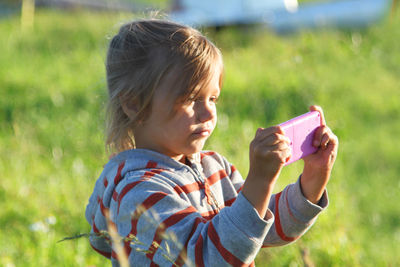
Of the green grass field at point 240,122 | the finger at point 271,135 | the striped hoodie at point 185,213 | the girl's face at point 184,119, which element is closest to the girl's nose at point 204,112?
the girl's face at point 184,119

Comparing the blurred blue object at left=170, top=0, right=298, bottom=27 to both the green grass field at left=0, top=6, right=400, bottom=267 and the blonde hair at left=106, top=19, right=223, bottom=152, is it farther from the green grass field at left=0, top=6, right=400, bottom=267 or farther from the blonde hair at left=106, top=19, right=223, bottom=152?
the blonde hair at left=106, top=19, right=223, bottom=152

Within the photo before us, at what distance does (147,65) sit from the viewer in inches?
79.3

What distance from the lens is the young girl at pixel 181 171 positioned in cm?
167

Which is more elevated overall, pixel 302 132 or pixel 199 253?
pixel 302 132

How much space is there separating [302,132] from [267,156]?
14.1 inches

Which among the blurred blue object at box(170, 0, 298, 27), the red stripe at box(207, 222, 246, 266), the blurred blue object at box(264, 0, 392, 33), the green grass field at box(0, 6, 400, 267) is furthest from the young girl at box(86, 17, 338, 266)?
the blurred blue object at box(170, 0, 298, 27)

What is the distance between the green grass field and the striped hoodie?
24 centimetres

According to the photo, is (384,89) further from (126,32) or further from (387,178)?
(126,32)

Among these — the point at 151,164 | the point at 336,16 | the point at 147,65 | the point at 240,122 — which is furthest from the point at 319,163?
the point at 336,16

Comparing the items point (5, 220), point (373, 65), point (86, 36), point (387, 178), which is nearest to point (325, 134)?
point (5, 220)

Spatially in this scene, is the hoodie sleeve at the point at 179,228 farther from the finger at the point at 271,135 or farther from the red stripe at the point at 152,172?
the finger at the point at 271,135

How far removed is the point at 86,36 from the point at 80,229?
506 centimetres

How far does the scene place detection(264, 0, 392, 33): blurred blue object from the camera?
809 centimetres

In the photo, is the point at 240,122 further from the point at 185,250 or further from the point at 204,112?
the point at 185,250
